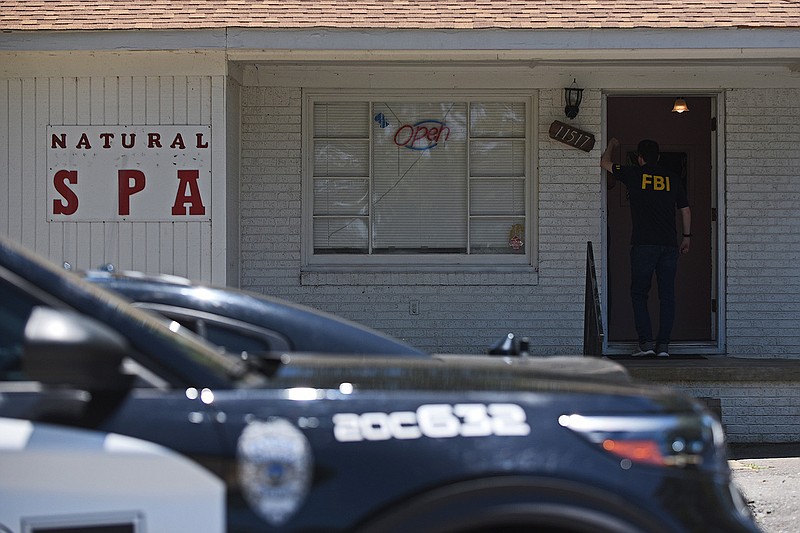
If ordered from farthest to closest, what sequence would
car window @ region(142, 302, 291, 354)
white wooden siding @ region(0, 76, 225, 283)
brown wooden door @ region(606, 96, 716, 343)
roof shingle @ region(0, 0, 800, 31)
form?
brown wooden door @ region(606, 96, 716, 343) → white wooden siding @ region(0, 76, 225, 283) → roof shingle @ region(0, 0, 800, 31) → car window @ region(142, 302, 291, 354)

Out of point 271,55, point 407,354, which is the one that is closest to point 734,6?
point 271,55

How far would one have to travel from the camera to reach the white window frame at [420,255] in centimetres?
951

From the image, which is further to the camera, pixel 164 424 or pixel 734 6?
pixel 734 6

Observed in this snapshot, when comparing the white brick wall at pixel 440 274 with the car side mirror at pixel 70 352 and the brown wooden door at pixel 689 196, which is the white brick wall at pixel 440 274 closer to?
the brown wooden door at pixel 689 196

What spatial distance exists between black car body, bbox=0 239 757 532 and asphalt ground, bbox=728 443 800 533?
159 inches

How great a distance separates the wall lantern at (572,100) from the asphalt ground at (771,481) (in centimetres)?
322

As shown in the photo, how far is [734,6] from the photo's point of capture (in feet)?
27.2

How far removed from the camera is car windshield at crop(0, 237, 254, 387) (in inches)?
100

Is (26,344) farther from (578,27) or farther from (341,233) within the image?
(341,233)

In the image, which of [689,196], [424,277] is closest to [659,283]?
[689,196]

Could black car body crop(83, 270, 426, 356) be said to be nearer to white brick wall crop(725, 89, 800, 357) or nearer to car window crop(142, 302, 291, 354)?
car window crop(142, 302, 291, 354)

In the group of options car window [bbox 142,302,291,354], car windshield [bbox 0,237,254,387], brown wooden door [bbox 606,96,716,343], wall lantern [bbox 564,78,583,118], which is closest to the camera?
car windshield [bbox 0,237,254,387]

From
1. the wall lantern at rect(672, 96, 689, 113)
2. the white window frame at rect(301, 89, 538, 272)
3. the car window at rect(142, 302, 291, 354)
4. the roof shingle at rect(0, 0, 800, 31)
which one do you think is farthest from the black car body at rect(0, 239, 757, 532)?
the wall lantern at rect(672, 96, 689, 113)

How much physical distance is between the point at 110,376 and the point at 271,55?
6096 mm
